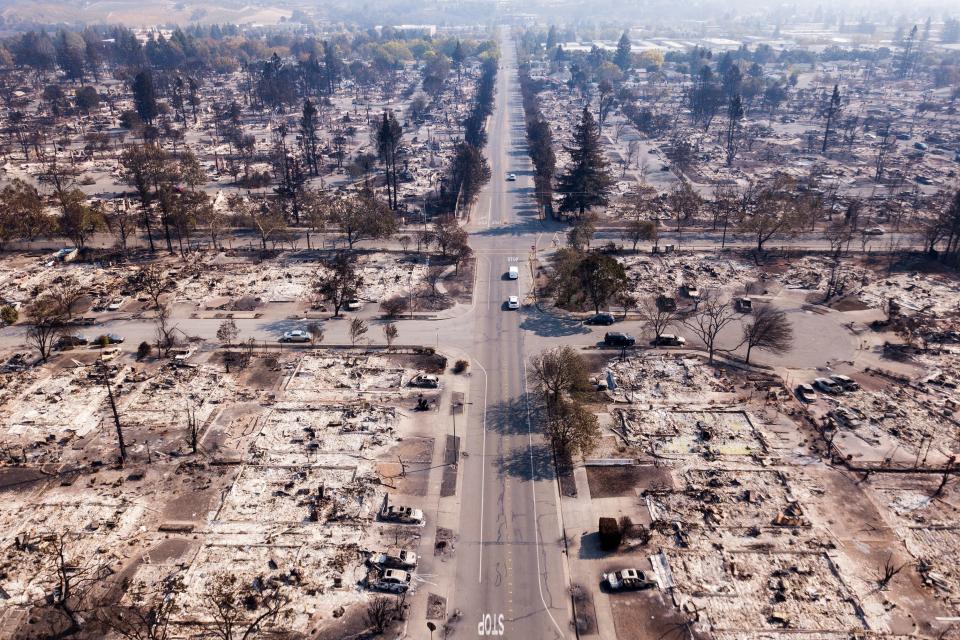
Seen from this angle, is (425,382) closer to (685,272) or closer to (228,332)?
(228,332)

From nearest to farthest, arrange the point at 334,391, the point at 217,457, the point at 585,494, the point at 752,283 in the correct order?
the point at 585,494 → the point at 217,457 → the point at 334,391 → the point at 752,283

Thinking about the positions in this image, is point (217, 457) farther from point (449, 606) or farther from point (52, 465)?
point (449, 606)

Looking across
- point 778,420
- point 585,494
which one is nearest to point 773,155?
point 778,420

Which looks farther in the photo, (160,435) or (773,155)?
(773,155)

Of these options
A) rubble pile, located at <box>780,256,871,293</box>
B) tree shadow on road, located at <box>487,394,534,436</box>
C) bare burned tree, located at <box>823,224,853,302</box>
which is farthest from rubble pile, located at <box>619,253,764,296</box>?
tree shadow on road, located at <box>487,394,534,436</box>

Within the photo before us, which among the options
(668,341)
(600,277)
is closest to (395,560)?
(668,341)

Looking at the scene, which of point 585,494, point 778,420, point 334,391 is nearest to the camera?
point 585,494

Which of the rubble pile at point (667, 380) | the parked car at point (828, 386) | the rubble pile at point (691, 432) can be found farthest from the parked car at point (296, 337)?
the parked car at point (828, 386)
